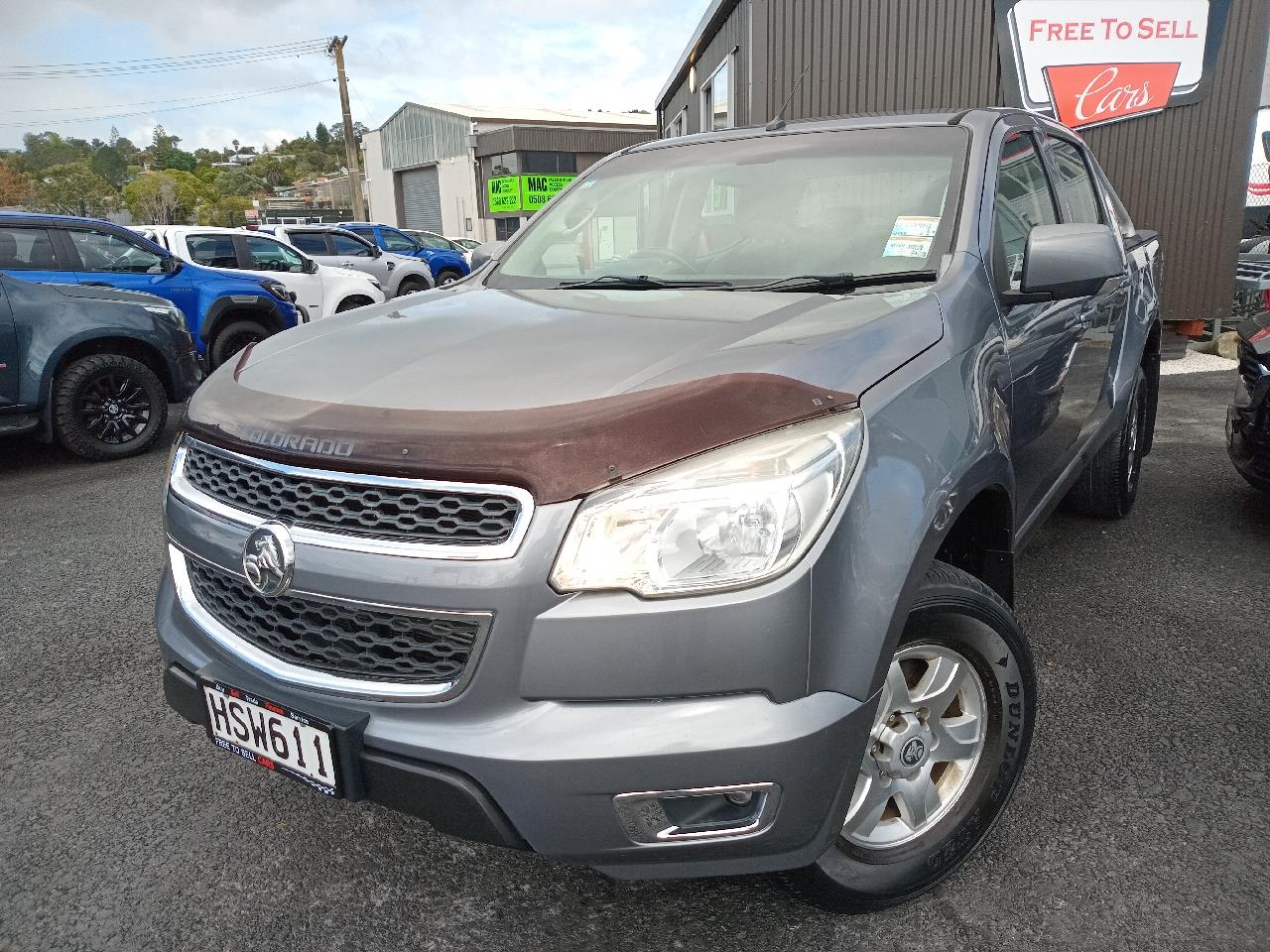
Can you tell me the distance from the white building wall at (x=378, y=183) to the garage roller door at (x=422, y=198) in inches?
32.5

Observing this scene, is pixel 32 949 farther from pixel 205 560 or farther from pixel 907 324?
pixel 907 324

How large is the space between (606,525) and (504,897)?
108cm

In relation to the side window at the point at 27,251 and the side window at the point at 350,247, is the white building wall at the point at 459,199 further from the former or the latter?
the side window at the point at 27,251

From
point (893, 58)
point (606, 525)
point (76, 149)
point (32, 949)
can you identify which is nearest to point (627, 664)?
point (606, 525)

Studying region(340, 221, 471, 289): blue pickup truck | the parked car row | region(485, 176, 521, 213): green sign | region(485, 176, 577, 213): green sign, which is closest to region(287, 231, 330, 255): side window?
region(340, 221, 471, 289): blue pickup truck

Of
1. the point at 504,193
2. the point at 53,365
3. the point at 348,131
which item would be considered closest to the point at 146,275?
the point at 53,365

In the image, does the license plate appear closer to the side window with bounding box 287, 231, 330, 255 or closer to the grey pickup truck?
the grey pickup truck

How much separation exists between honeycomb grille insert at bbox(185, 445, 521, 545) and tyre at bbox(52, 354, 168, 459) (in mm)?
Result: 5248

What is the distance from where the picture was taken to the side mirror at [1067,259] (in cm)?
232

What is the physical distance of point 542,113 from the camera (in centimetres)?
4416

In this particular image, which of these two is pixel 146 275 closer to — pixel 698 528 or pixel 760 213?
pixel 760 213

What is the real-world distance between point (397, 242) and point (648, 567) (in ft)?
61.9

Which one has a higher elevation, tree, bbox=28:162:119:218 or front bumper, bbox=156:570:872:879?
tree, bbox=28:162:119:218

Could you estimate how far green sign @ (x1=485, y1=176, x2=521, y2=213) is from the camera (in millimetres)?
37688
